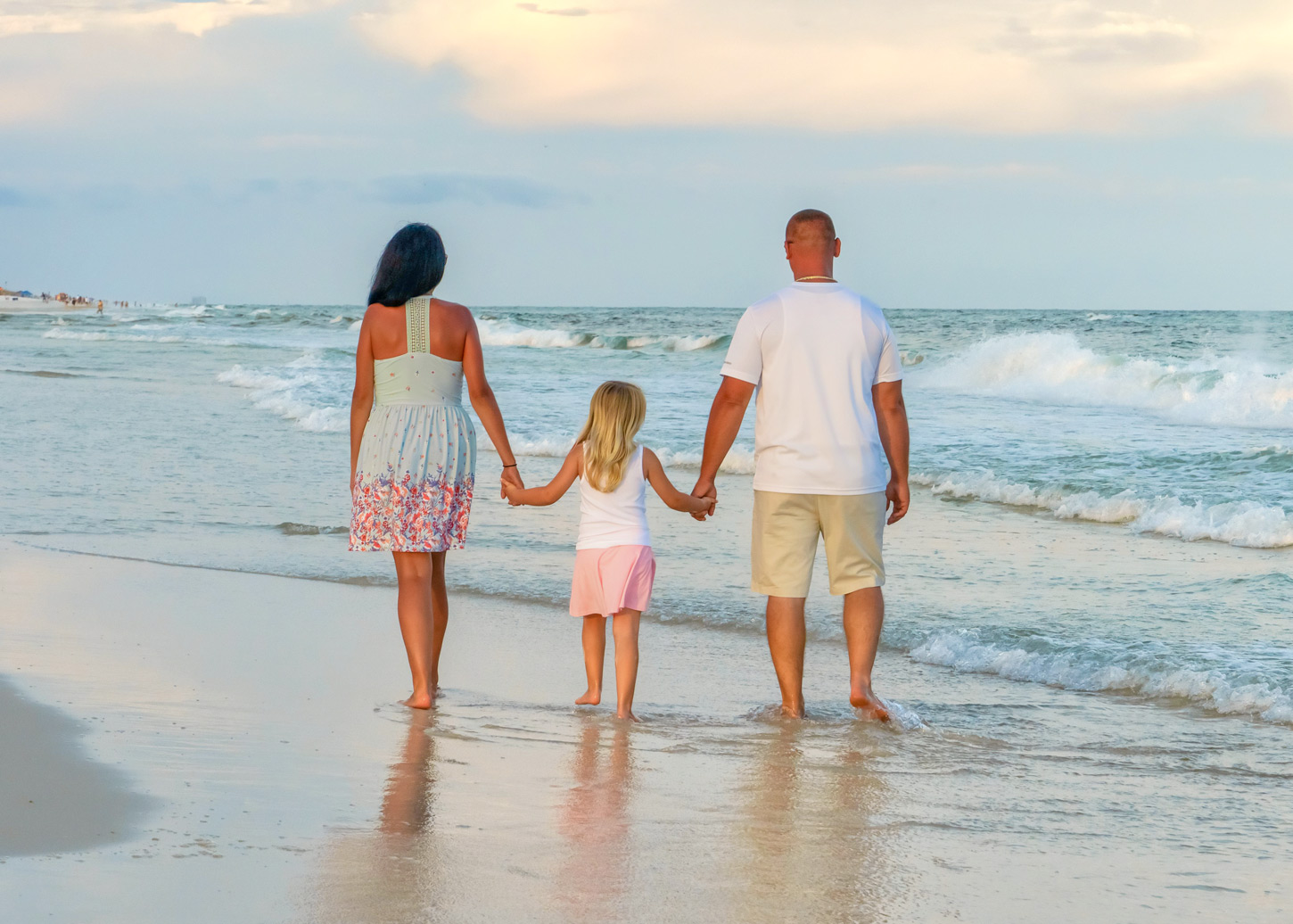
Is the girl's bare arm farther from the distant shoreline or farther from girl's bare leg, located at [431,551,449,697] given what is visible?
the distant shoreline

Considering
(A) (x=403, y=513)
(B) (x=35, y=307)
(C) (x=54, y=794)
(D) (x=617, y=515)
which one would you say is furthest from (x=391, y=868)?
(B) (x=35, y=307)

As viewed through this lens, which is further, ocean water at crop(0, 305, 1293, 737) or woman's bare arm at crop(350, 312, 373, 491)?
ocean water at crop(0, 305, 1293, 737)

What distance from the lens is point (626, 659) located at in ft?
15.2

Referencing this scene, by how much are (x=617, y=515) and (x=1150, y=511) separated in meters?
5.90

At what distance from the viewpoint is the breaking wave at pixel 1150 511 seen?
8672mm

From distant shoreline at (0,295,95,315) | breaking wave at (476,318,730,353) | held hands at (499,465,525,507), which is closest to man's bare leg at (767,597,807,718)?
held hands at (499,465,525,507)

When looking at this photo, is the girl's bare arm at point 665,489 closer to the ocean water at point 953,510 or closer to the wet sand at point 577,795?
the wet sand at point 577,795

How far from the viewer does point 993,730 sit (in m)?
4.62

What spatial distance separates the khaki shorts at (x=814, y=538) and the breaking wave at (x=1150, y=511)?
4956mm

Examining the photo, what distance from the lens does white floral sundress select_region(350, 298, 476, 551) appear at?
15.3ft

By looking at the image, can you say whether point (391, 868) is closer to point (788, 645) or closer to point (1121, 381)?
point (788, 645)

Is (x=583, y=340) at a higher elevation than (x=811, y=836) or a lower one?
higher

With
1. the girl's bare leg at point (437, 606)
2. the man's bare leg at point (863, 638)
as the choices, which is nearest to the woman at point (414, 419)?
the girl's bare leg at point (437, 606)

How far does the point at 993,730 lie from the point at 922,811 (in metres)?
1.14
